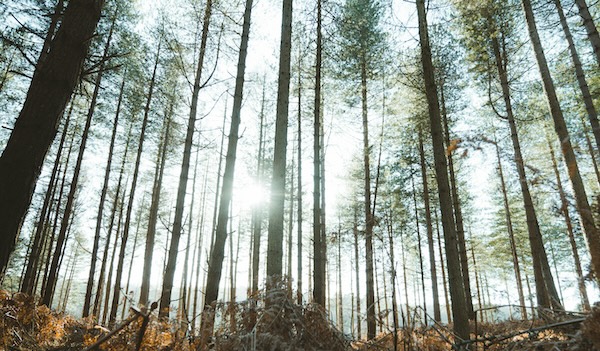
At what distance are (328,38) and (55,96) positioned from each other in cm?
804

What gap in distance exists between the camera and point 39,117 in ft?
7.52

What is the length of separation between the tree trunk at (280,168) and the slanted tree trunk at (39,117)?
3357 millimetres

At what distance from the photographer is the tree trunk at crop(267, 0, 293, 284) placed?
5.18 metres

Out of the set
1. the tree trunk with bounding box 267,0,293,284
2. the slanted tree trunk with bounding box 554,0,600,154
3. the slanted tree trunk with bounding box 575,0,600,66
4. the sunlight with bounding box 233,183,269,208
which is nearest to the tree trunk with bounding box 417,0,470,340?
the tree trunk with bounding box 267,0,293,284

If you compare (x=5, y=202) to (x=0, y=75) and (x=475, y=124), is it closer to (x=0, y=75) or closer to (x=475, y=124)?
(x=475, y=124)

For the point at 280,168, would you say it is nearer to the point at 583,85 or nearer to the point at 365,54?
the point at 583,85

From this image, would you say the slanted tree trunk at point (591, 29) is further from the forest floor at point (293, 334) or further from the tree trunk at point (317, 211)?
the forest floor at point (293, 334)

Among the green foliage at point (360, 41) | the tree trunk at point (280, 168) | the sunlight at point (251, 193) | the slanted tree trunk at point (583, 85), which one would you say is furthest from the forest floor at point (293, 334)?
the sunlight at point (251, 193)

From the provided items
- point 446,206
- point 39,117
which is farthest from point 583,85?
point 39,117

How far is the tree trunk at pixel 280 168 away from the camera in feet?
17.0

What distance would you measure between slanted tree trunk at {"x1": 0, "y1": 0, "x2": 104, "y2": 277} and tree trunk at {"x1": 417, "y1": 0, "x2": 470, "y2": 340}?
14.7ft

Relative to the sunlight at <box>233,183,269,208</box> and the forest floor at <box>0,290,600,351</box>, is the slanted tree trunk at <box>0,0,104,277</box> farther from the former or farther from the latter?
the sunlight at <box>233,183,269,208</box>

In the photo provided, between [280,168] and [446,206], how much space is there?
290 cm

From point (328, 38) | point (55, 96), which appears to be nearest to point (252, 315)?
point (55, 96)
